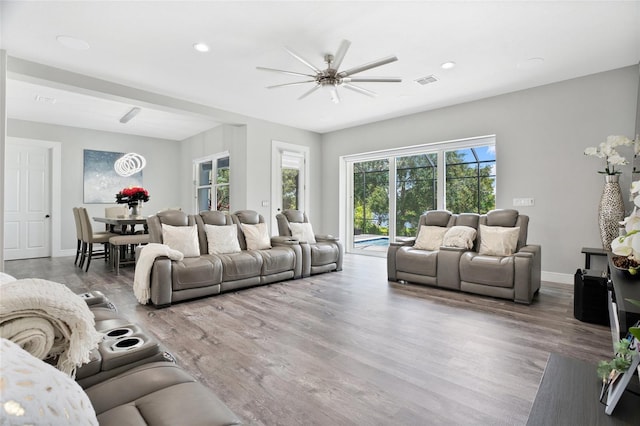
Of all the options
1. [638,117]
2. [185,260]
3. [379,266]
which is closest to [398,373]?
[185,260]

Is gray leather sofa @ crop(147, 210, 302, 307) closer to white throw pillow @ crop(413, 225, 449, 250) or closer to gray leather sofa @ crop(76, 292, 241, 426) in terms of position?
white throw pillow @ crop(413, 225, 449, 250)

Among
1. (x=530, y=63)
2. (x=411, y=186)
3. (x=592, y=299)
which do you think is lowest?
(x=592, y=299)

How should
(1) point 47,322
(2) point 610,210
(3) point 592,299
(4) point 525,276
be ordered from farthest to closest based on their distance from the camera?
(2) point 610,210 → (4) point 525,276 → (3) point 592,299 → (1) point 47,322

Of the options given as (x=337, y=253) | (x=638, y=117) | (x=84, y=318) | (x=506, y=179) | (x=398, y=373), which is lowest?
(x=398, y=373)

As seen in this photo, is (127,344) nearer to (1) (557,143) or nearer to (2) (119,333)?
(2) (119,333)

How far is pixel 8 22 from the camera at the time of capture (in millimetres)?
3096

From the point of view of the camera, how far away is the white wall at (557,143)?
4.11m

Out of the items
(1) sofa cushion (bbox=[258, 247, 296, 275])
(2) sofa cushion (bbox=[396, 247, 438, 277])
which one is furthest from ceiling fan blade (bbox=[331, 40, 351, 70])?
(2) sofa cushion (bbox=[396, 247, 438, 277])

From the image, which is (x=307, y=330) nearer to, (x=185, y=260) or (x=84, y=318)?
(x=185, y=260)

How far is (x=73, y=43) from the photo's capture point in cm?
345

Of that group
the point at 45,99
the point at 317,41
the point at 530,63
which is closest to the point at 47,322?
the point at 317,41

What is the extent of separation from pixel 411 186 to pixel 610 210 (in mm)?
3112

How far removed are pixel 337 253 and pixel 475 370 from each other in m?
3.40

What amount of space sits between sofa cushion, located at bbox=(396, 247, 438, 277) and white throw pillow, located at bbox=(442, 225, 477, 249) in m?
0.26
